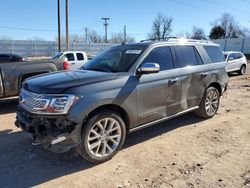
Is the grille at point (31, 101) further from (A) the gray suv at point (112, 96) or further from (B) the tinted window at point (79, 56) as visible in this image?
(B) the tinted window at point (79, 56)

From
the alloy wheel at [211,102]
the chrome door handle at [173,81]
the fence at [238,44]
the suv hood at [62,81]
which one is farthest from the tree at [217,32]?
the suv hood at [62,81]

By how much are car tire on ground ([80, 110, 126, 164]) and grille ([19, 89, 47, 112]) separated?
693mm

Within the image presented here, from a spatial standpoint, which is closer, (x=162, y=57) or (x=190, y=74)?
(x=162, y=57)

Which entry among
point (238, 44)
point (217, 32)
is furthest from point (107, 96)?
point (217, 32)

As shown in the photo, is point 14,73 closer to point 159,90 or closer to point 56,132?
point 56,132

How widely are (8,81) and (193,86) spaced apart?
4616 mm

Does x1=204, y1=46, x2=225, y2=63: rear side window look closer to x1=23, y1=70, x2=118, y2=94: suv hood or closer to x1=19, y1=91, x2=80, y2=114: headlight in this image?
x1=23, y1=70, x2=118, y2=94: suv hood

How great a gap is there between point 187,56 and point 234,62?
40.4 feet

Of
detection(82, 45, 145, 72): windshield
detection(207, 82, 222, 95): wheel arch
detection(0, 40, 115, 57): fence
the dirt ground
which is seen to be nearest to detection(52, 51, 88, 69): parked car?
the dirt ground

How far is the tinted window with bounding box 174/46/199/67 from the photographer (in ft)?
18.4

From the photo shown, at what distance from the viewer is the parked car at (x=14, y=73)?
717 centimetres

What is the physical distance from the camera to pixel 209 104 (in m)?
6.51

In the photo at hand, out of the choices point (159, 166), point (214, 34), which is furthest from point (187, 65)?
point (214, 34)

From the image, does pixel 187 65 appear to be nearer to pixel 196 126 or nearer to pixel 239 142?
pixel 196 126
